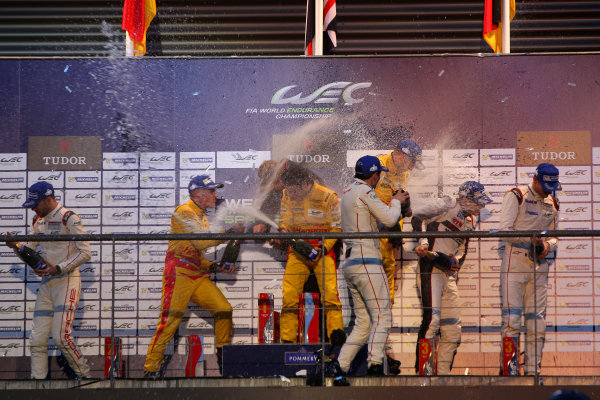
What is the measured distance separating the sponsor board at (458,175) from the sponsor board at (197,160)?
2272mm

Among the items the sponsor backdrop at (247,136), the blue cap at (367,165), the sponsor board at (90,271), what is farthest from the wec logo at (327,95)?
the sponsor board at (90,271)

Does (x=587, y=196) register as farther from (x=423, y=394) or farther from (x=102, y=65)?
(x=102, y=65)

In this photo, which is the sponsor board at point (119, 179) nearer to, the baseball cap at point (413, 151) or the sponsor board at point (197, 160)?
the sponsor board at point (197, 160)

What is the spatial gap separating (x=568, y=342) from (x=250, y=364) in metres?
2.97

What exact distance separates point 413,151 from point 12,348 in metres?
4.33

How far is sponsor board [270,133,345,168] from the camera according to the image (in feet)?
23.5

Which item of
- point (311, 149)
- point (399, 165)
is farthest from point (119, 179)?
point (399, 165)

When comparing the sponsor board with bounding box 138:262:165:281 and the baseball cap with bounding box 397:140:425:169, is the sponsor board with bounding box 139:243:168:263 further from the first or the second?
the baseball cap with bounding box 397:140:425:169

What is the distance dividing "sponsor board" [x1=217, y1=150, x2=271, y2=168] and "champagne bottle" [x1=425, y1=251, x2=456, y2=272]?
1897 millimetres

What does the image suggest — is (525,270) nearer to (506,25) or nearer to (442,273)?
(442,273)

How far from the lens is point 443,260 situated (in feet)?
20.9

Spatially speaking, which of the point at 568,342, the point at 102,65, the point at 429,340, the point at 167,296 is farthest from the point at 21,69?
the point at 568,342

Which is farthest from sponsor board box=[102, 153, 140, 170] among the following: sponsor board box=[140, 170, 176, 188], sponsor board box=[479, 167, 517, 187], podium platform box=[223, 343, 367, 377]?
sponsor board box=[479, 167, 517, 187]

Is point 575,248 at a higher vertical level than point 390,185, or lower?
lower
